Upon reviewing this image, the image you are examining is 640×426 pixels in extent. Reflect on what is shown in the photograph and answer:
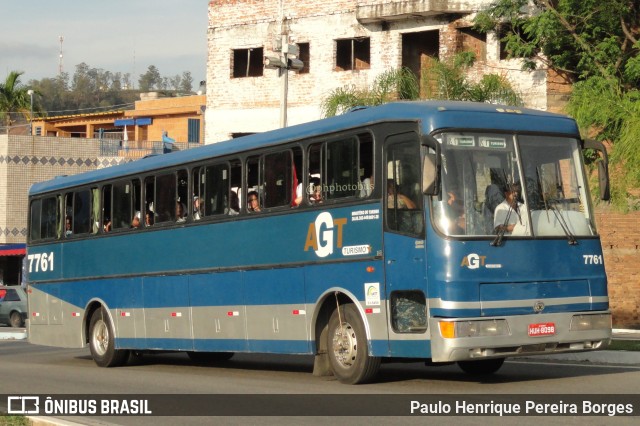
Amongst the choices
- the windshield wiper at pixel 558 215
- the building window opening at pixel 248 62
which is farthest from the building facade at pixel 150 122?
the windshield wiper at pixel 558 215

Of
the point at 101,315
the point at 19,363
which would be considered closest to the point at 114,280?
the point at 101,315

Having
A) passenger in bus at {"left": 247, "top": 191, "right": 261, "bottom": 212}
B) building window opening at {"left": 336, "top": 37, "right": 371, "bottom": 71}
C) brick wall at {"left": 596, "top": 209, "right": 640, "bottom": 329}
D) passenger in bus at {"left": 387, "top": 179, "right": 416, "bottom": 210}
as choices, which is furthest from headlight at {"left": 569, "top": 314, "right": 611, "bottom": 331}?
building window opening at {"left": 336, "top": 37, "right": 371, "bottom": 71}

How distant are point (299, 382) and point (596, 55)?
1532 cm

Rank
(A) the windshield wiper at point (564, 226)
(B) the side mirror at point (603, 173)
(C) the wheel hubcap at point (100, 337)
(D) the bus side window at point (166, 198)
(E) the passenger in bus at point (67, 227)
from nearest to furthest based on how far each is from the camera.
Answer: (A) the windshield wiper at point (564, 226), (B) the side mirror at point (603, 173), (D) the bus side window at point (166, 198), (C) the wheel hubcap at point (100, 337), (E) the passenger in bus at point (67, 227)

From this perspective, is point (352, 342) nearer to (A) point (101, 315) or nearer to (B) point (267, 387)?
(B) point (267, 387)

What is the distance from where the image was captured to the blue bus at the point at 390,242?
14.3 metres

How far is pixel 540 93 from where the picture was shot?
38.7m

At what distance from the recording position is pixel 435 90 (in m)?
36.4

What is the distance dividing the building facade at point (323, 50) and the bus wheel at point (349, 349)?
75.7 feet

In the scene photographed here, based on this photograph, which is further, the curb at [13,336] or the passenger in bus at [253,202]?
the curb at [13,336]

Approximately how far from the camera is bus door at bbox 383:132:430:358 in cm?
1452

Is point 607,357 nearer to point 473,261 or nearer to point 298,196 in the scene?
point 298,196

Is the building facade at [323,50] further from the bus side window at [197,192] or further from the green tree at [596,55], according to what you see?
the bus side window at [197,192]

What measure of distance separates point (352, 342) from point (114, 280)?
24.4 ft
